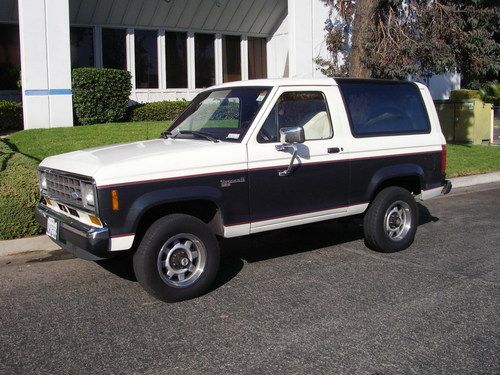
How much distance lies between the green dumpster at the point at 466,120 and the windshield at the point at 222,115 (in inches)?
523

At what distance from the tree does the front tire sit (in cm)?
898

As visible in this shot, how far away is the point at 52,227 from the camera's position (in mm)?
5465

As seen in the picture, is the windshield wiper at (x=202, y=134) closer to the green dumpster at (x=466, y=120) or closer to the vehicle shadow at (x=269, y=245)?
the vehicle shadow at (x=269, y=245)

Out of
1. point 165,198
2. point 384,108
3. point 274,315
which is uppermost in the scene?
point 384,108

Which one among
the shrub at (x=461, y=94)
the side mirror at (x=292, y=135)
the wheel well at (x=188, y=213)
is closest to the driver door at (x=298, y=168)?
the side mirror at (x=292, y=135)

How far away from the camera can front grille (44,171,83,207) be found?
5148mm

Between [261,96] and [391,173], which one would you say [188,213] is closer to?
[261,96]

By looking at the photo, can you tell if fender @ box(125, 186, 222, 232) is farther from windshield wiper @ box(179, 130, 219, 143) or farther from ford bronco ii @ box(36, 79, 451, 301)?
windshield wiper @ box(179, 130, 219, 143)

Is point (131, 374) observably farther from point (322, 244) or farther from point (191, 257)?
point (322, 244)

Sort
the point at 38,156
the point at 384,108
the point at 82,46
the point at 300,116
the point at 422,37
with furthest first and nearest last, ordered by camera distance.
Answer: the point at 82,46
the point at 422,37
the point at 38,156
the point at 384,108
the point at 300,116

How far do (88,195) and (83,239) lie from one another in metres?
0.37

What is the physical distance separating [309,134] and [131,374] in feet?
10.6

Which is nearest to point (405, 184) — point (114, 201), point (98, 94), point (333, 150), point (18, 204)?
point (333, 150)

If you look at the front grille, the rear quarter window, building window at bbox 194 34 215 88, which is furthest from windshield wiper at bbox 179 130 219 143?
building window at bbox 194 34 215 88
